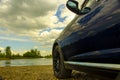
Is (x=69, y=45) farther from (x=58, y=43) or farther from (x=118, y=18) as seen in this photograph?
(x=118, y=18)

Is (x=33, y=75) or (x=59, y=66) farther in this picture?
(x=33, y=75)

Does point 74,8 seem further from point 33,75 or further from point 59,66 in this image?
point 33,75

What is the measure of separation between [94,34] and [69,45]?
4.75 feet


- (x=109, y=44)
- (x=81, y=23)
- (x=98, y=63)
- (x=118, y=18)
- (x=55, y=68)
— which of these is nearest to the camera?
(x=118, y=18)

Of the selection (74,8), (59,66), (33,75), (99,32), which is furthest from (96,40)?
(33,75)

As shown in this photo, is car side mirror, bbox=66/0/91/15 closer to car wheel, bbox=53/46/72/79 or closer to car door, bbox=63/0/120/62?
car door, bbox=63/0/120/62

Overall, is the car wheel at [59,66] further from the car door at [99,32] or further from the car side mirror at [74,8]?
the car side mirror at [74,8]

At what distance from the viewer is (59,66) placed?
6.24 meters

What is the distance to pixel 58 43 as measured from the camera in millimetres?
6164

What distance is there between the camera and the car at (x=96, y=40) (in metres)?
3.22

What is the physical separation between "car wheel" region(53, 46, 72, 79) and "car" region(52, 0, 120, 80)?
18.8 inches

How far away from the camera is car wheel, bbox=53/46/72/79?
598cm

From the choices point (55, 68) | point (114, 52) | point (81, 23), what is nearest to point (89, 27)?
point (81, 23)

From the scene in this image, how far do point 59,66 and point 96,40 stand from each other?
2634 millimetres
